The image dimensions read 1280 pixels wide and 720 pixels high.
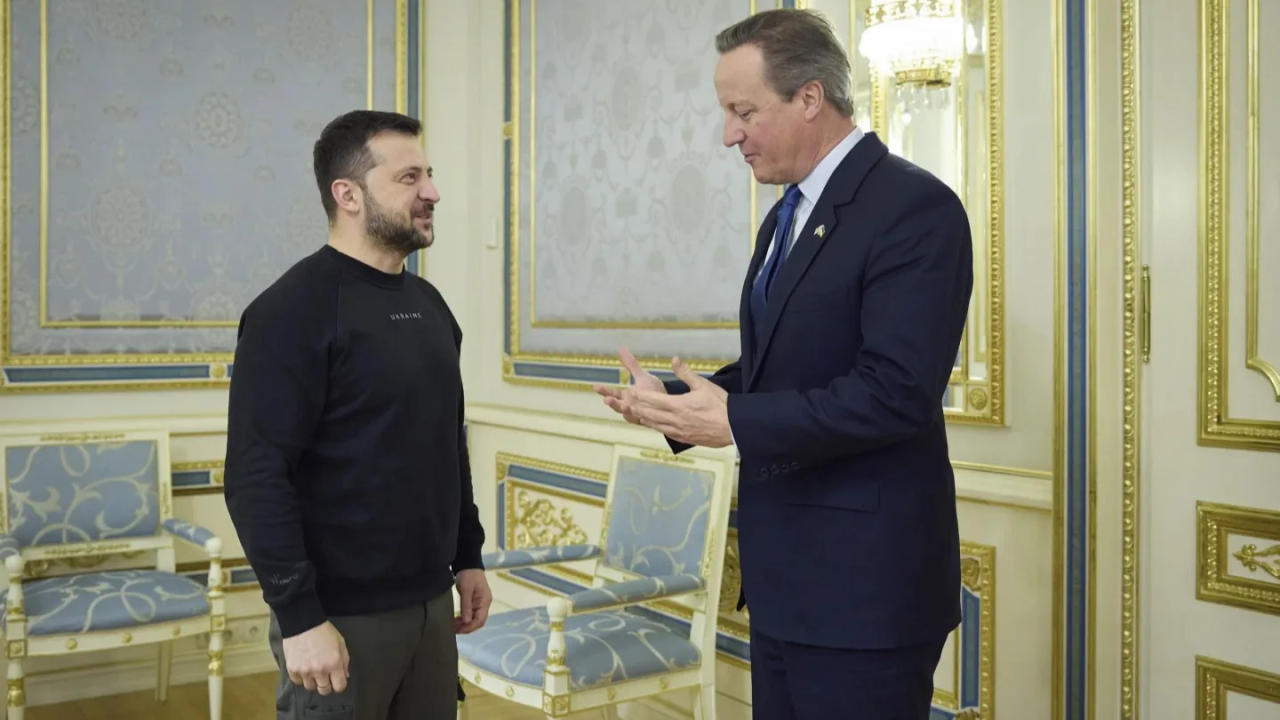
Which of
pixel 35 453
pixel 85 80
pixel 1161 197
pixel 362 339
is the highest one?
pixel 85 80

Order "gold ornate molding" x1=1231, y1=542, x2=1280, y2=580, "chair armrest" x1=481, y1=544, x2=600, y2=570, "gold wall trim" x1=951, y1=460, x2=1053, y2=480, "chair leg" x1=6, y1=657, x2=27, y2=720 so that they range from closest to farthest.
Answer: "gold ornate molding" x1=1231, y1=542, x2=1280, y2=580
"gold wall trim" x1=951, y1=460, x2=1053, y2=480
"chair armrest" x1=481, y1=544, x2=600, y2=570
"chair leg" x1=6, y1=657, x2=27, y2=720

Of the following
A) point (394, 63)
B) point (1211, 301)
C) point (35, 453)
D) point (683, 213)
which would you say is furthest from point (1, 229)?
point (1211, 301)

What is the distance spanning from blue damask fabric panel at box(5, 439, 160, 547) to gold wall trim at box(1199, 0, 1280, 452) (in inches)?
124

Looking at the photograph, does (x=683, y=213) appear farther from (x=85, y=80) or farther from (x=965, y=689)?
(x=85, y=80)

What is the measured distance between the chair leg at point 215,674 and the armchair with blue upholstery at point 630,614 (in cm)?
89

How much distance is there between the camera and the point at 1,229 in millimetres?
3844

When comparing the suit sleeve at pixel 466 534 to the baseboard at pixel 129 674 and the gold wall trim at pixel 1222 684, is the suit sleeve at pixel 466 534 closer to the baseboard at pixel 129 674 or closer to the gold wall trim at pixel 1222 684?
the gold wall trim at pixel 1222 684

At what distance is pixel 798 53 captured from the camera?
1.60 metres

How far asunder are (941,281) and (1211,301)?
928 millimetres

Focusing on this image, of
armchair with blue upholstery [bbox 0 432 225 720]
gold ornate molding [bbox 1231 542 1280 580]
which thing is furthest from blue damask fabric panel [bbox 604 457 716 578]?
gold ornate molding [bbox 1231 542 1280 580]

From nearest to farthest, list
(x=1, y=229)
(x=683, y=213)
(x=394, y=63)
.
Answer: (x=683, y=213) → (x=1, y=229) → (x=394, y=63)

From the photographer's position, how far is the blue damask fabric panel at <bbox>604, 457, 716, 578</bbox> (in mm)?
3061

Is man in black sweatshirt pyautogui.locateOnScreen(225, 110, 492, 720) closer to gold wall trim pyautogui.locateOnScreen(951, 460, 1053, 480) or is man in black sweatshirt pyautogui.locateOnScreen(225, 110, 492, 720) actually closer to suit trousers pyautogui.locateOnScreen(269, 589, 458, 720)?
suit trousers pyautogui.locateOnScreen(269, 589, 458, 720)

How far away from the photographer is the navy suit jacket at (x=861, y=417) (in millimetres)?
1445
